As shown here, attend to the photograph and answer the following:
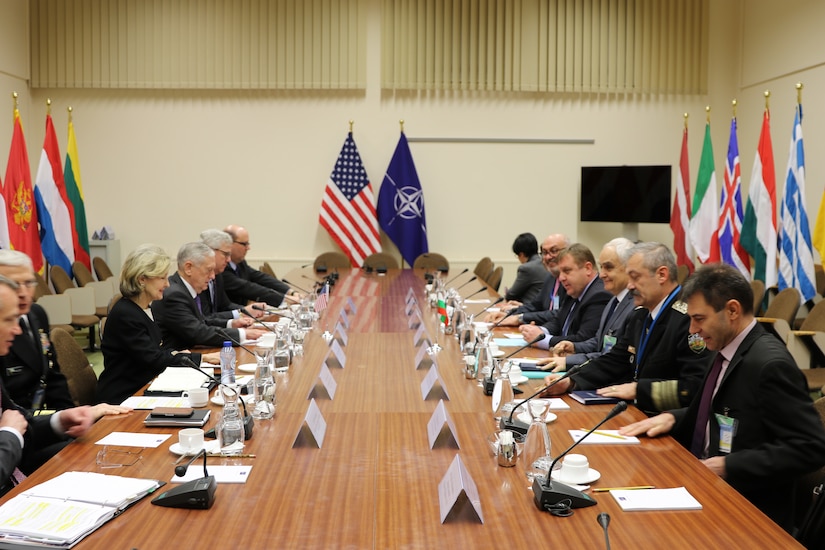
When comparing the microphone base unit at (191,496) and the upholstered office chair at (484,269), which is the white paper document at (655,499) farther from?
the upholstered office chair at (484,269)

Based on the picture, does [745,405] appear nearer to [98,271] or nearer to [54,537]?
[54,537]

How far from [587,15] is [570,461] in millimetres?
9206

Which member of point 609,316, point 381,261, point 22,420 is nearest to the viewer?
point 22,420

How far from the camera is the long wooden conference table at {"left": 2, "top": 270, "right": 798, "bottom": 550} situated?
2092mm

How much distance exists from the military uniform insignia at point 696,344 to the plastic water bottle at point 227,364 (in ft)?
6.64

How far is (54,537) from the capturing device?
2.05 metres

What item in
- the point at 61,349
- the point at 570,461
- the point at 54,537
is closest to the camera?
the point at 54,537

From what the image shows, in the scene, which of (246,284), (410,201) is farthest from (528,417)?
(410,201)

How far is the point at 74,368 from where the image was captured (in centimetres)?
409

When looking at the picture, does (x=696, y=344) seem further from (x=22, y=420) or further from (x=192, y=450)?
(x=22, y=420)

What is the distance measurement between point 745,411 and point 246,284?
5.44m

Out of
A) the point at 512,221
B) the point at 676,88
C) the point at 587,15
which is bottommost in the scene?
the point at 512,221

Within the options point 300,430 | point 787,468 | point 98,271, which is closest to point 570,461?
point 787,468

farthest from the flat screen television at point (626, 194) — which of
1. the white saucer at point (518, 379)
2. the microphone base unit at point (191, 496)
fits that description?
the microphone base unit at point (191, 496)
